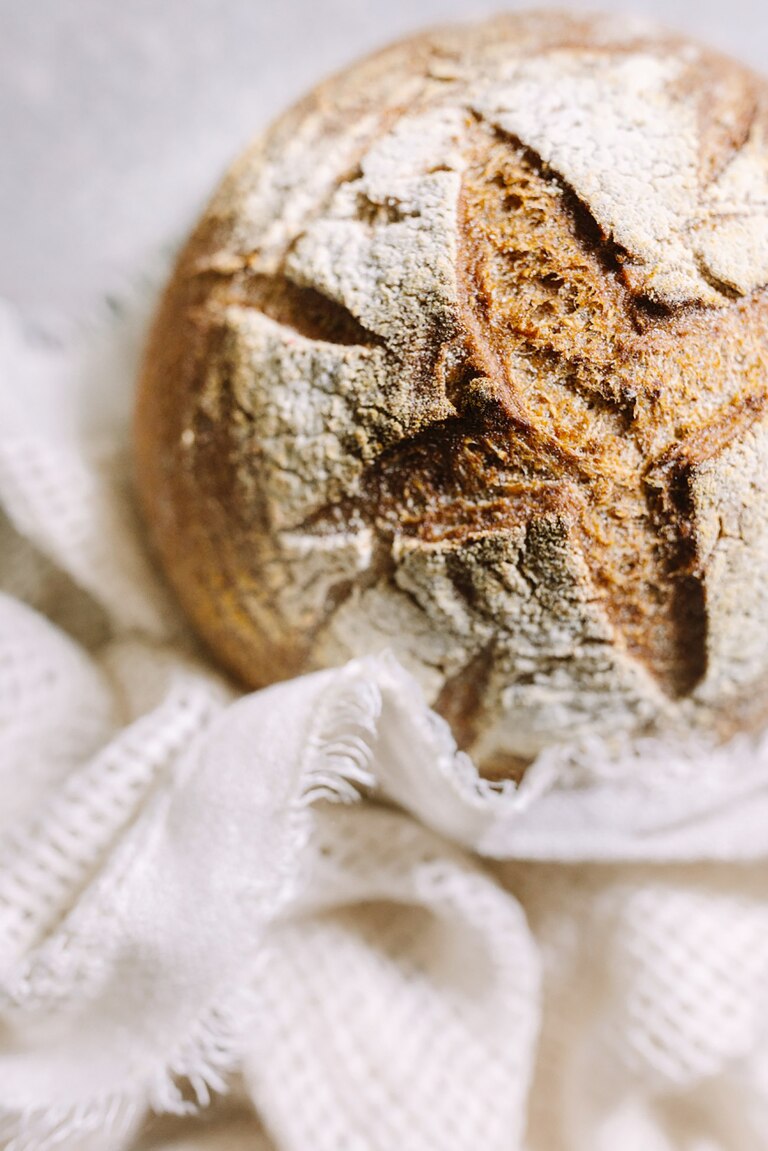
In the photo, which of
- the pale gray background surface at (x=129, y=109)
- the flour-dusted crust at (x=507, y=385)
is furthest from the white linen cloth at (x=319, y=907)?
the pale gray background surface at (x=129, y=109)

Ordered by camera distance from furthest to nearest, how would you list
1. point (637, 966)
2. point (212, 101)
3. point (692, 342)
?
point (212, 101) → point (637, 966) → point (692, 342)

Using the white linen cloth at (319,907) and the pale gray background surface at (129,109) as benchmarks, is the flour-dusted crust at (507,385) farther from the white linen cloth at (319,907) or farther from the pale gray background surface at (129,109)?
the pale gray background surface at (129,109)

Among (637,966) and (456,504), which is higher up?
(456,504)

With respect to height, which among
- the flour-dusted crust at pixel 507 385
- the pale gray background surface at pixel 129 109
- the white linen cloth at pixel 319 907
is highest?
the pale gray background surface at pixel 129 109

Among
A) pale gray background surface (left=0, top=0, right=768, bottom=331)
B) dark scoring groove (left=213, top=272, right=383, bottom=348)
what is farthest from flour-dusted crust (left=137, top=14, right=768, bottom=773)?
pale gray background surface (left=0, top=0, right=768, bottom=331)

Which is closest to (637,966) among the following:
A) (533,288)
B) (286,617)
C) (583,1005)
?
(583,1005)

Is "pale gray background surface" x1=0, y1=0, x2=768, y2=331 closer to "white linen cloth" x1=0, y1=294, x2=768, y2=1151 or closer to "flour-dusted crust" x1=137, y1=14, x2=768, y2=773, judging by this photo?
"white linen cloth" x1=0, y1=294, x2=768, y2=1151

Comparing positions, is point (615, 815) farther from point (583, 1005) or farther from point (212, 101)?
point (212, 101)
